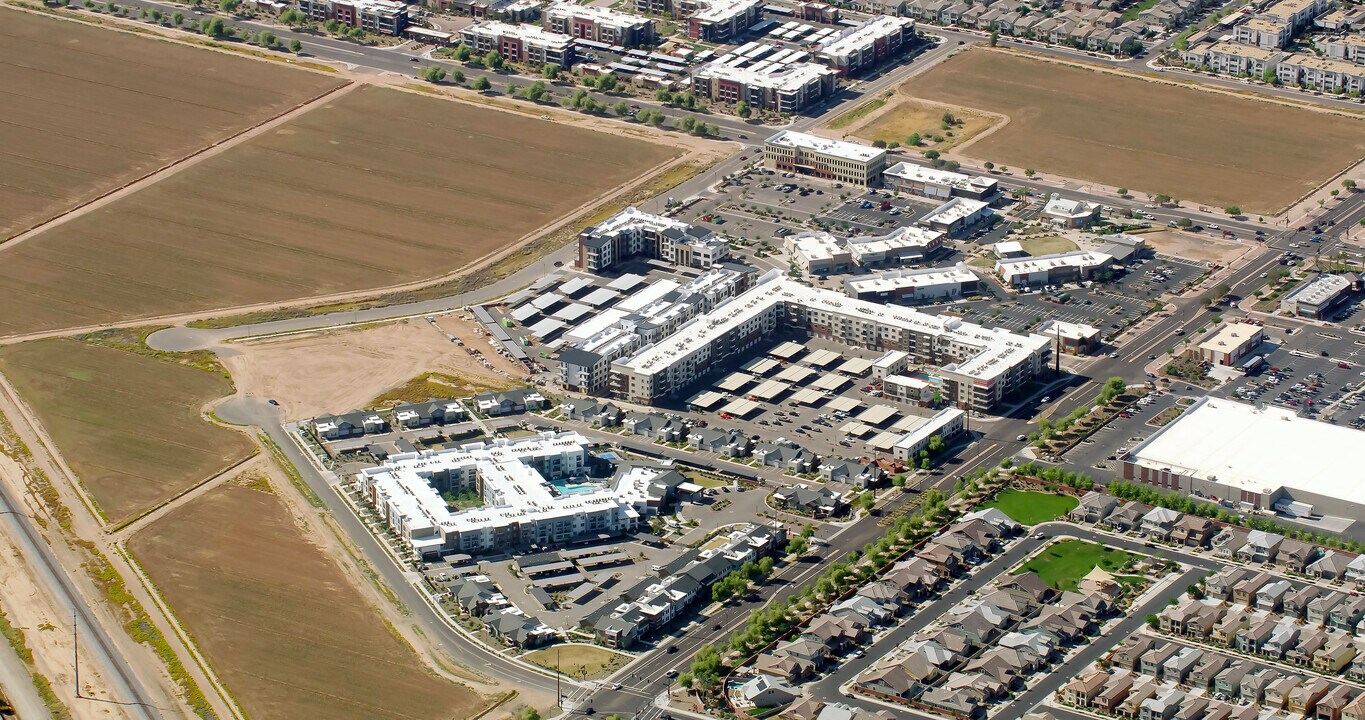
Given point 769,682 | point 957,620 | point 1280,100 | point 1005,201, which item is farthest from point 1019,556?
point 1280,100

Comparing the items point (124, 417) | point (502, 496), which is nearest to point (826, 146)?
point (502, 496)

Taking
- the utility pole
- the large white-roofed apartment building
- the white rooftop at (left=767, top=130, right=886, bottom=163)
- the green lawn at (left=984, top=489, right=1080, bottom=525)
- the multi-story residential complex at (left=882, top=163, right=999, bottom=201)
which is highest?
the white rooftop at (left=767, top=130, right=886, bottom=163)

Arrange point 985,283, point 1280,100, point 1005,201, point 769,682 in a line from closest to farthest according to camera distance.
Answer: point 769,682 → point 985,283 → point 1005,201 → point 1280,100

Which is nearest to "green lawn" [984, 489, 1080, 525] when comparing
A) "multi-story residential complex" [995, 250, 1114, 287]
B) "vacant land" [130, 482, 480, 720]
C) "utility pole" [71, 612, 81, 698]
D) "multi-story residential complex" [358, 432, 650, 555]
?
"multi-story residential complex" [358, 432, 650, 555]

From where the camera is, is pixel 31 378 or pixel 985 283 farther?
pixel 985 283

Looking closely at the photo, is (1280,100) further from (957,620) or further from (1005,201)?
(957,620)

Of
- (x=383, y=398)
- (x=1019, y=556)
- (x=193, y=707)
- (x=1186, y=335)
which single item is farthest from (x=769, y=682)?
(x=1186, y=335)

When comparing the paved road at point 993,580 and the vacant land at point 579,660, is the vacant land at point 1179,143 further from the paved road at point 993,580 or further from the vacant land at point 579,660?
the vacant land at point 579,660

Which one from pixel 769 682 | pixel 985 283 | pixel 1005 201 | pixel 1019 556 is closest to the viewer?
pixel 769 682

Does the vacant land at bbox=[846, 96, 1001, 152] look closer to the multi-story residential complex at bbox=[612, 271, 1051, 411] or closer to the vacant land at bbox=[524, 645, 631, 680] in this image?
the multi-story residential complex at bbox=[612, 271, 1051, 411]
